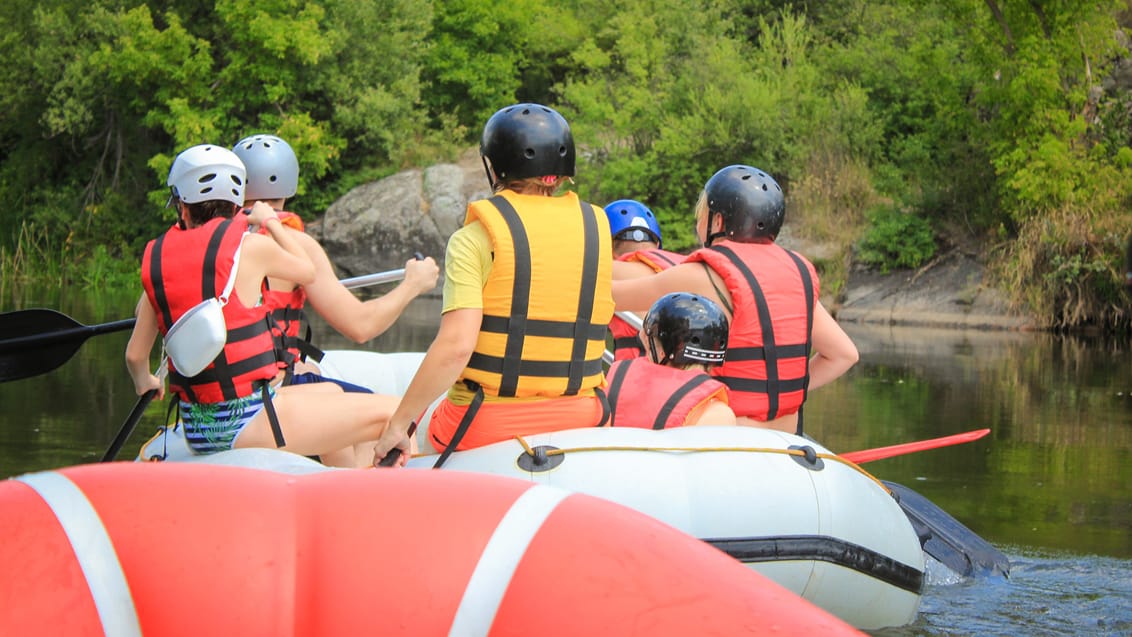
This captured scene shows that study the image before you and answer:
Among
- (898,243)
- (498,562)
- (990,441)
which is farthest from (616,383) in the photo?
(898,243)

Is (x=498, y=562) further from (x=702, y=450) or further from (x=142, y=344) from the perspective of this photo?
(x=142, y=344)

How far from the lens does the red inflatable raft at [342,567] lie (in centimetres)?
182

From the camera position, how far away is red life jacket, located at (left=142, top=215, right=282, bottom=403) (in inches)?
155

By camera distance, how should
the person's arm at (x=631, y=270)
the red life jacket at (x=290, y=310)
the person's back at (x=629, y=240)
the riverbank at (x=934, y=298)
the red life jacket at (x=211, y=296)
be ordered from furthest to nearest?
the riverbank at (x=934, y=298) < the person's back at (x=629, y=240) < the person's arm at (x=631, y=270) < the red life jacket at (x=290, y=310) < the red life jacket at (x=211, y=296)

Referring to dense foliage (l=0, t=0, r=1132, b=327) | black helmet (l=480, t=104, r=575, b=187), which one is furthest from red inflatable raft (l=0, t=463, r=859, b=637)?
dense foliage (l=0, t=0, r=1132, b=327)

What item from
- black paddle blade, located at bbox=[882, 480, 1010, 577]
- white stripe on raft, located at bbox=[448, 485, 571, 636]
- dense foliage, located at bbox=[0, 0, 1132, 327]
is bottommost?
black paddle blade, located at bbox=[882, 480, 1010, 577]

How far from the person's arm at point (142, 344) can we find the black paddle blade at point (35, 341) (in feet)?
1.87

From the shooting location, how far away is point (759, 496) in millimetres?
3736

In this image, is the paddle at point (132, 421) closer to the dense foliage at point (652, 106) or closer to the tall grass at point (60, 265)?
the dense foliage at point (652, 106)

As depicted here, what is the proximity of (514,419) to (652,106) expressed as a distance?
20203mm

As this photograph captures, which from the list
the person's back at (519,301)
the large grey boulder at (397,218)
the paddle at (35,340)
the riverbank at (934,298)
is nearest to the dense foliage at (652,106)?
the riverbank at (934,298)

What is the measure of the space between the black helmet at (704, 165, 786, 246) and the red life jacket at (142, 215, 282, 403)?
1505 millimetres

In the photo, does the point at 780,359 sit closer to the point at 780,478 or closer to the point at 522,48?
the point at 780,478

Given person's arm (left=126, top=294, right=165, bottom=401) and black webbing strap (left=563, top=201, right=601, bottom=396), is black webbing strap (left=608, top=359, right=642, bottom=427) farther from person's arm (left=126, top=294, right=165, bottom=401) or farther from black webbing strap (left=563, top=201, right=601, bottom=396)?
person's arm (left=126, top=294, right=165, bottom=401)
